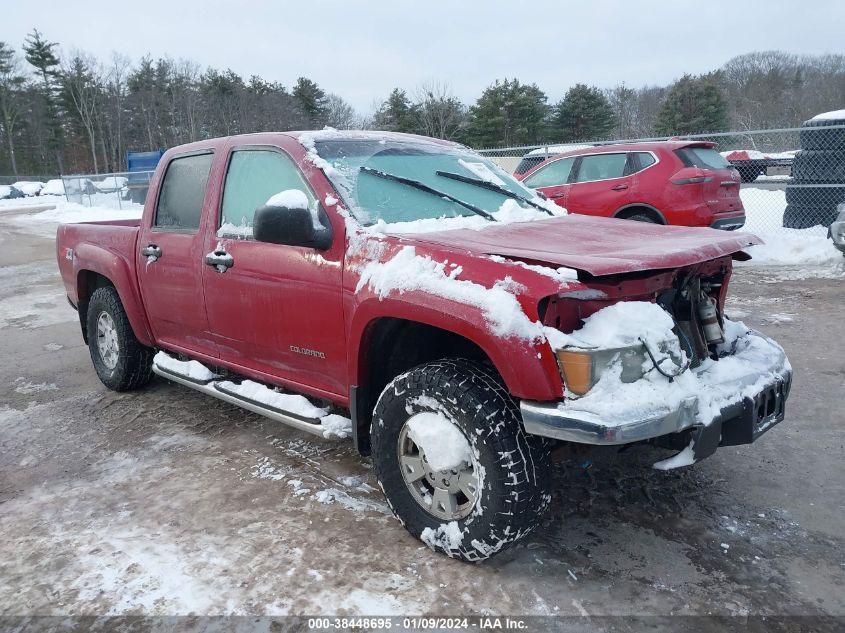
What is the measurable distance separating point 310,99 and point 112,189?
30872 mm

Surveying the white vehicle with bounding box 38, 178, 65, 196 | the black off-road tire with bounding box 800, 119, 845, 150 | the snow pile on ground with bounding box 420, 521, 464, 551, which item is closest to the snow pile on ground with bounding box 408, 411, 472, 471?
the snow pile on ground with bounding box 420, 521, 464, 551

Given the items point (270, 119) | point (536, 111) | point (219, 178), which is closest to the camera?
point (219, 178)

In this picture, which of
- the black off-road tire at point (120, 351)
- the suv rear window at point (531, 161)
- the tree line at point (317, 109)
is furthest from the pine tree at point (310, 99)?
the black off-road tire at point (120, 351)

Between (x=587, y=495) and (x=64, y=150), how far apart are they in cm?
6912

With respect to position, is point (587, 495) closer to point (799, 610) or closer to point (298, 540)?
point (799, 610)

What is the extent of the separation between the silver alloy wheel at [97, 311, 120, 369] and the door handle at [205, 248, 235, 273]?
5.48 feet

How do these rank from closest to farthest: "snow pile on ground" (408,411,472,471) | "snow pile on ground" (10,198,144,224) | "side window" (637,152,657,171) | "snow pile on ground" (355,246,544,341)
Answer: "snow pile on ground" (355,246,544,341) < "snow pile on ground" (408,411,472,471) < "side window" (637,152,657,171) < "snow pile on ground" (10,198,144,224)

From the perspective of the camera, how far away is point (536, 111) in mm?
39188

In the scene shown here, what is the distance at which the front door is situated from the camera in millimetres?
3041

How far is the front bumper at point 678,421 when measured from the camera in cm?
215

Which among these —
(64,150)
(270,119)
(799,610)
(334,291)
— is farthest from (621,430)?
(64,150)

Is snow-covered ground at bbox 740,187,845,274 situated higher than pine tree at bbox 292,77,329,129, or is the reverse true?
pine tree at bbox 292,77,329,129

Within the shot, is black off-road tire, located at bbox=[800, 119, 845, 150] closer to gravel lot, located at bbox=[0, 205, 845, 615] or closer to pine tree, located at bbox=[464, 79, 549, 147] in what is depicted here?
gravel lot, located at bbox=[0, 205, 845, 615]

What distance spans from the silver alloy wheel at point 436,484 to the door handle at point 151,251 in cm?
230
